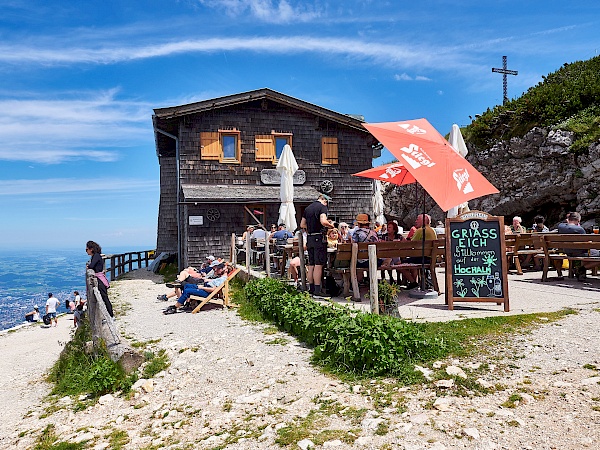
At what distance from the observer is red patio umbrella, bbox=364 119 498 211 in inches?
277

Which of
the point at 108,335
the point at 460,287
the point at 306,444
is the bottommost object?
the point at 306,444

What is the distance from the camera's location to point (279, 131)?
64.5 feet

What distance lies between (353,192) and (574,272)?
10.8m

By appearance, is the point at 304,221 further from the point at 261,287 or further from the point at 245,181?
the point at 245,181

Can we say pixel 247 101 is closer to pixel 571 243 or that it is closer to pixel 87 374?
pixel 571 243

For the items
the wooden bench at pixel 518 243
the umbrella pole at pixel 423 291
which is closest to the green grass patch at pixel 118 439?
the umbrella pole at pixel 423 291

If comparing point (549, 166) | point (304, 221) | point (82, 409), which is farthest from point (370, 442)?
point (549, 166)

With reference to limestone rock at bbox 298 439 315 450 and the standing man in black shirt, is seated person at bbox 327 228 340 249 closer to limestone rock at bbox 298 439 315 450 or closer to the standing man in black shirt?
the standing man in black shirt

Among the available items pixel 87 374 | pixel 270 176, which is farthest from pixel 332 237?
pixel 270 176

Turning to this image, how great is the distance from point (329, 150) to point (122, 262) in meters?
12.5

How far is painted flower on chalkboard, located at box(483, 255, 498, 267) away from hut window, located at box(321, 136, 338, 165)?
43.2 ft

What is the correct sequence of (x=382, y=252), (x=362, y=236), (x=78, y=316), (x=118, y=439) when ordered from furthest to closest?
(x=78, y=316)
(x=362, y=236)
(x=382, y=252)
(x=118, y=439)

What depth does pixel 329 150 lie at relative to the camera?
2030 centimetres

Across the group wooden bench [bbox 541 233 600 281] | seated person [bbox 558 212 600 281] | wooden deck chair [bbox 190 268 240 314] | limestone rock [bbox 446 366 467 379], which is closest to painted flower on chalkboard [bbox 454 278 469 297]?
limestone rock [bbox 446 366 467 379]
